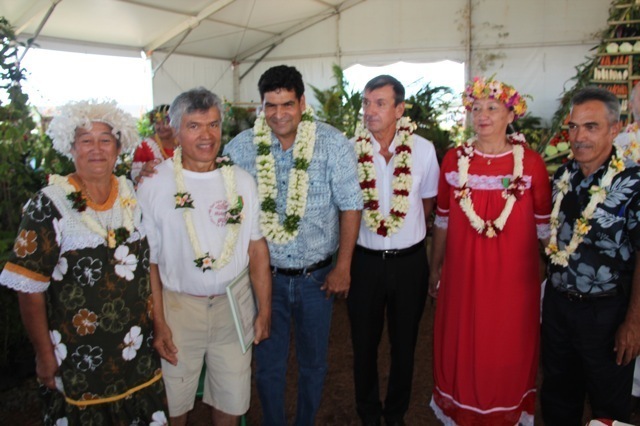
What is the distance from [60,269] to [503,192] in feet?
7.67

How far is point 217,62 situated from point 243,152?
14836mm

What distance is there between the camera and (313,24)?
15.9 metres

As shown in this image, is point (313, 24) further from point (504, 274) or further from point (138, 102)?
point (504, 274)

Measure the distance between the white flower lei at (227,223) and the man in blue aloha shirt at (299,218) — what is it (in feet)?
1.10

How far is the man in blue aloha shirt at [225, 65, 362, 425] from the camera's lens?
2.84m

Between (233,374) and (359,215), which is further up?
(359,215)

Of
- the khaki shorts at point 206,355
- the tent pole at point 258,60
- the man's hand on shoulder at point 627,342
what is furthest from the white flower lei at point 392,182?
the tent pole at point 258,60

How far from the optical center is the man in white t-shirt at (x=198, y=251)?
2.47 meters

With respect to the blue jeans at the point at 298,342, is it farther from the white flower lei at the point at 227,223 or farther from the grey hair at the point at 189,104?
the grey hair at the point at 189,104

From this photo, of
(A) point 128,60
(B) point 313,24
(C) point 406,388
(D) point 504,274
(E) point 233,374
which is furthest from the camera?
(B) point 313,24

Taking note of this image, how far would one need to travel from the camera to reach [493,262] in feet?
9.43

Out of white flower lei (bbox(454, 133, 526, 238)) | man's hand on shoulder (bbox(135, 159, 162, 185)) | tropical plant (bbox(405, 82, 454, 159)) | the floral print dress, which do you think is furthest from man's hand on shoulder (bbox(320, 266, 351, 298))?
tropical plant (bbox(405, 82, 454, 159))

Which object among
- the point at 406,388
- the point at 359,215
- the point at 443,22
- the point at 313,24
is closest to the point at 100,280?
the point at 359,215

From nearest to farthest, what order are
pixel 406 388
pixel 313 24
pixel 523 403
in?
pixel 523 403
pixel 406 388
pixel 313 24
